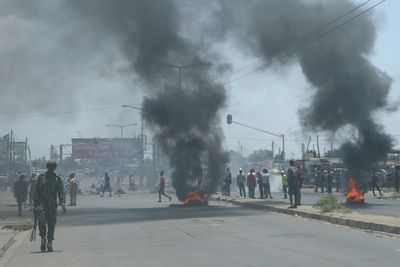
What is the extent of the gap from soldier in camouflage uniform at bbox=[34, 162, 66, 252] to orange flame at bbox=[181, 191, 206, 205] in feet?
47.4

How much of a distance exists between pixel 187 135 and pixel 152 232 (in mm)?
12363

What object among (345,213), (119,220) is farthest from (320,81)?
(119,220)

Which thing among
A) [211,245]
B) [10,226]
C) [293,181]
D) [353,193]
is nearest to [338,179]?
[353,193]

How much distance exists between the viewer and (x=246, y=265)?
30.4ft

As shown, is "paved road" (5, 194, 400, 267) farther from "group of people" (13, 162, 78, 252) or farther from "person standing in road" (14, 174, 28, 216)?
"person standing in road" (14, 174, 28, 216)

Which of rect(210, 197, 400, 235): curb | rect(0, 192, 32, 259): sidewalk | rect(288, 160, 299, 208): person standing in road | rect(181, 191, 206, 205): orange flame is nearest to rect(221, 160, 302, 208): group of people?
rect(288, 160, 299, 208): person standing in road

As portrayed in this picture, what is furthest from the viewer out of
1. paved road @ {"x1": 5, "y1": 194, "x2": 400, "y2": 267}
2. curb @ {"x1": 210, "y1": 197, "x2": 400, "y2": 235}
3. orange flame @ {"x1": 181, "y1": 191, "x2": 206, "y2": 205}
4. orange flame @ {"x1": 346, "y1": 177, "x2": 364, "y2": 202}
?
orange flame @ {"x1": 181, "y1": 191, "x2": 206, "y2": 205}

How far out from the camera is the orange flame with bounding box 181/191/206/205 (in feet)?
83.9

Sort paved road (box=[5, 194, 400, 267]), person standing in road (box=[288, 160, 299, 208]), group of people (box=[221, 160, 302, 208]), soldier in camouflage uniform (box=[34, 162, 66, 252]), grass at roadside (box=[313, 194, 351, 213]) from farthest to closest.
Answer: group of people (box=[221, 160, 302, 208]), person standing in road (box=[288, 160, 299, 208]), grass at roadside (box=[313, 194, 351, 213]), soldier in camouflage uniform (box=[34, 162, 66, 252]), paved road (box=[5, 194, 400, 267])

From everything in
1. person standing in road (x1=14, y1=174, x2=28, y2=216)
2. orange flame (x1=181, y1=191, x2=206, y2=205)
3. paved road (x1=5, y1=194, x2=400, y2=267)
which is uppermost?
person standing in road (x1=14, y1=174, x2=28, y2=216)

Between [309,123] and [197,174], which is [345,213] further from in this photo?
[309,123]

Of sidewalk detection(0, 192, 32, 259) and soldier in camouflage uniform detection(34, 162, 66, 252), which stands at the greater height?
soldier in camouflage uniform detection(34, 162, 66, 252)

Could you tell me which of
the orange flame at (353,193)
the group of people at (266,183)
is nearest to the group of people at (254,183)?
the group of people at (266,183)

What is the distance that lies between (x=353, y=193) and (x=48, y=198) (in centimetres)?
1540
